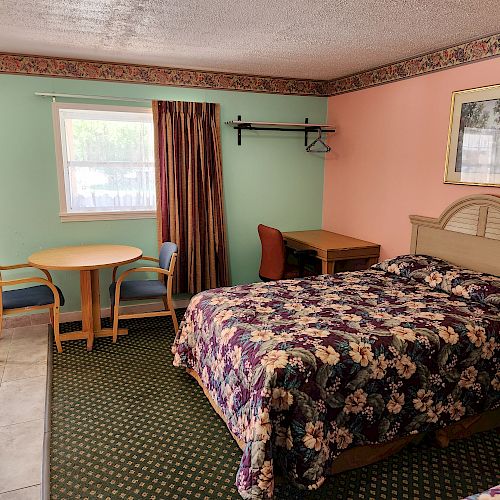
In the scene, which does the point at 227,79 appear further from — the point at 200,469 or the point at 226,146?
the point at 200,469

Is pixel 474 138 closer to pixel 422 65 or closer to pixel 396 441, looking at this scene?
pixel 422 65

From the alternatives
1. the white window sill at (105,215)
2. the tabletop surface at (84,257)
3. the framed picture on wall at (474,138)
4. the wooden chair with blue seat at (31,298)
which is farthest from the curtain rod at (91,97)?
the framed picture on wall at (474,138)

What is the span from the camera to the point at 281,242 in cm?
409

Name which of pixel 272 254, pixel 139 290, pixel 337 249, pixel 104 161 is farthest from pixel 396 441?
pixel 104 161

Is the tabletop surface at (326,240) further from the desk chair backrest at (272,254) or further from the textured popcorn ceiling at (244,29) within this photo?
the textured popcorn ceiling at (244,29)

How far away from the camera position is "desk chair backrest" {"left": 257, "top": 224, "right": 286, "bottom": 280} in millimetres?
4102

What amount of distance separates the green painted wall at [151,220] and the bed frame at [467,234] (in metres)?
1.58

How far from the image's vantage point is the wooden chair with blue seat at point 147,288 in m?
3.74

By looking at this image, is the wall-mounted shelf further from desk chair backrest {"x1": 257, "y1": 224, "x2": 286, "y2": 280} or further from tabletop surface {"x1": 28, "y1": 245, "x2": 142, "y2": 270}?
tabletop surface {"x1": 28, "y1": 245, "x2": 142, "y2": 270}

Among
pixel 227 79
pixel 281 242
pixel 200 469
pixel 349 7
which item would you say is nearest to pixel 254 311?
pixel 200 469

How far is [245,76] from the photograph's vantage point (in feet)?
14.7

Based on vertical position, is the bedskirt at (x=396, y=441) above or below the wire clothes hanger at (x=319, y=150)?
below

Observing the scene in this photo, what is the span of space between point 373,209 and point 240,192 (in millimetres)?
1376

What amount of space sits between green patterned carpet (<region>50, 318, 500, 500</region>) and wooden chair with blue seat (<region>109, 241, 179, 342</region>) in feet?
2.28
